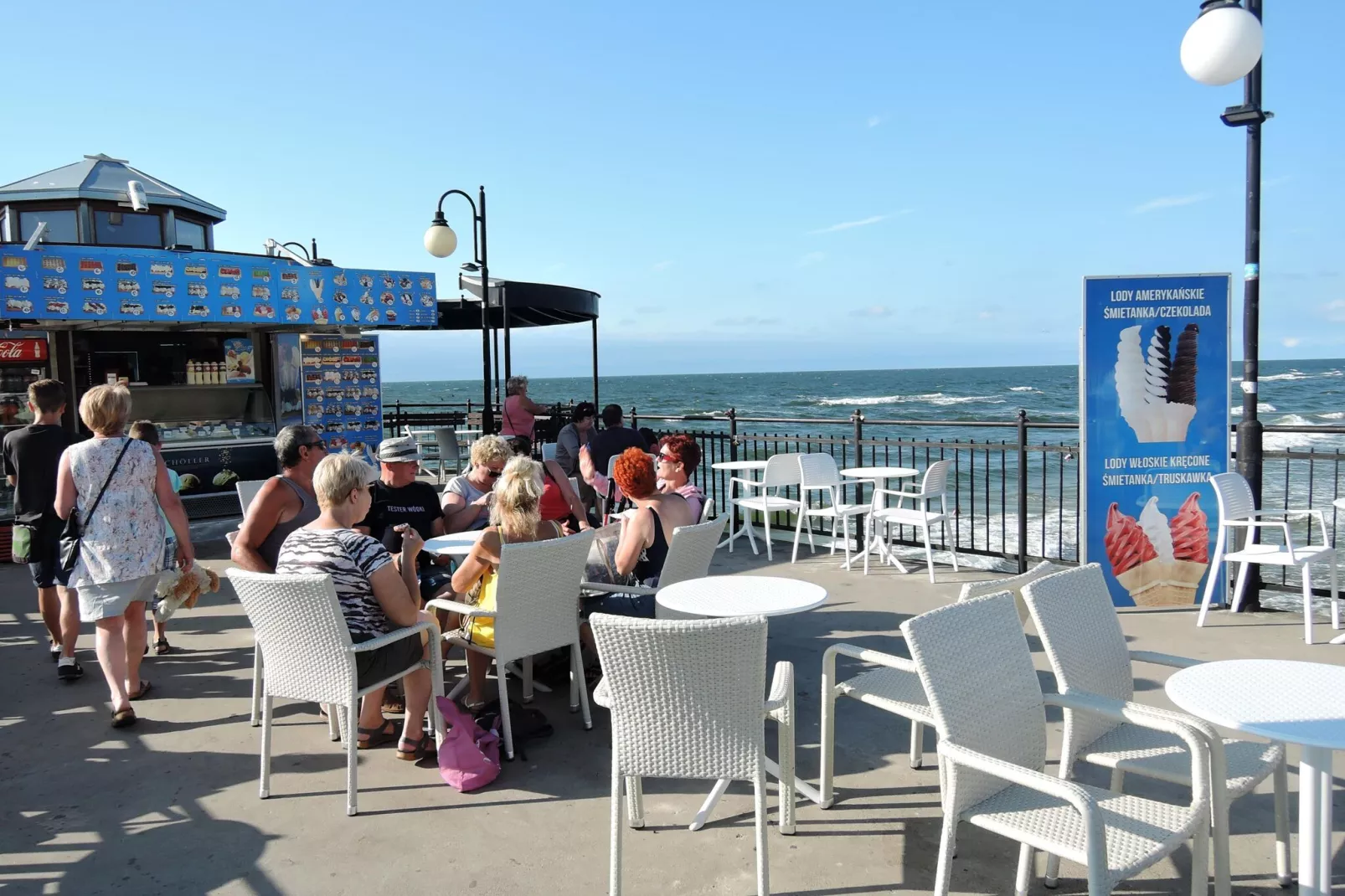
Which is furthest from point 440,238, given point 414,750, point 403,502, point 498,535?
point 414,750

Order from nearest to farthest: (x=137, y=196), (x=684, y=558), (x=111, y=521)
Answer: (x=684, y=558)
(x=111, y=521)
(x=137, y=196)

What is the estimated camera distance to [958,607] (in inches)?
88.6

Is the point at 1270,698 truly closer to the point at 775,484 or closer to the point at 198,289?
the point at 775,484

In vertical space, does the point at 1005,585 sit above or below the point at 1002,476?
above

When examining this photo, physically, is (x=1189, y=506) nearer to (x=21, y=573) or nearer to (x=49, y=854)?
(x=49, y=854)

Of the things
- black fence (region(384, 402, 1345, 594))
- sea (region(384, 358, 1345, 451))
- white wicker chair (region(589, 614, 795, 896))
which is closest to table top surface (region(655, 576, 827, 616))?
white wicker chair (region(589, 614, 795, 896))

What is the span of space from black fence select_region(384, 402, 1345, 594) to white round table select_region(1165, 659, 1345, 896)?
10.2ft

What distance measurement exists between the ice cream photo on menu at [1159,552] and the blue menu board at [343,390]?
7815mm

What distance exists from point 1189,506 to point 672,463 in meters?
3.22

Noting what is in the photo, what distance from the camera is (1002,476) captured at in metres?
8.15

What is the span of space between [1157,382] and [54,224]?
1171cm

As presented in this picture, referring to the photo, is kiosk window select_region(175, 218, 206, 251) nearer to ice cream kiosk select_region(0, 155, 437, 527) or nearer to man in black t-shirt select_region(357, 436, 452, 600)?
ice cream kiosk select_region(0, 155, 437, 527)

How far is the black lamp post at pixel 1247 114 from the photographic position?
439cm

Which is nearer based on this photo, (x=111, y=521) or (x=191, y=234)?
(x=111, y=521)
